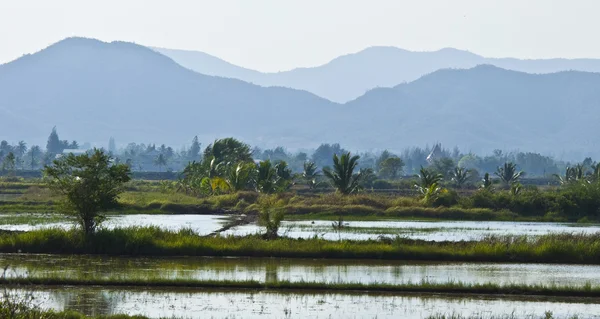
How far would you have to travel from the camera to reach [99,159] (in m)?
28.1

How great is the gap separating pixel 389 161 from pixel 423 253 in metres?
102

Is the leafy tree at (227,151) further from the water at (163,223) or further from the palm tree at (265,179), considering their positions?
the water at (163,223)

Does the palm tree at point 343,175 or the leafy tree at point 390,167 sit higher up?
the leafy tree at point 390,167

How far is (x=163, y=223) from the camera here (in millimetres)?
37719

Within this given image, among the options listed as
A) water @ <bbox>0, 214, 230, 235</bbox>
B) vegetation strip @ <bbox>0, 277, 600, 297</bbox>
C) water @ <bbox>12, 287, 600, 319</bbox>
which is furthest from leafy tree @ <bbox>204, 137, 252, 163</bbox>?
water @ <bbox>12, 287, 600, 319</bbox>

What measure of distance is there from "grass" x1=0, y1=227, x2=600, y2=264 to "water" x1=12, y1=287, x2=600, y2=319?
20.7ft

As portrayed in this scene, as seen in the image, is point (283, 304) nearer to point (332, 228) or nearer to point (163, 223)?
point (332, 228)

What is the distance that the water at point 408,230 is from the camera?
32.2m

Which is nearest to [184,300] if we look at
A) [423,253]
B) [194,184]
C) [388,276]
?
[388,276]

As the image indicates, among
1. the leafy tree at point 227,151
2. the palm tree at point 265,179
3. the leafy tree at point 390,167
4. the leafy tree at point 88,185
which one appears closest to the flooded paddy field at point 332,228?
the leafy tree at point 88,185

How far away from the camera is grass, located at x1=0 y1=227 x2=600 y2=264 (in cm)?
2572

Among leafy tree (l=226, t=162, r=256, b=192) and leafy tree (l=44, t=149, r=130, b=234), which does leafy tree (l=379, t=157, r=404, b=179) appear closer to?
leafy tree (l=226, t=162, r=256, b=192)

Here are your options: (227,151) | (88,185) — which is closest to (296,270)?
(88,185)

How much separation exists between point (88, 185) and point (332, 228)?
40.3 ft
